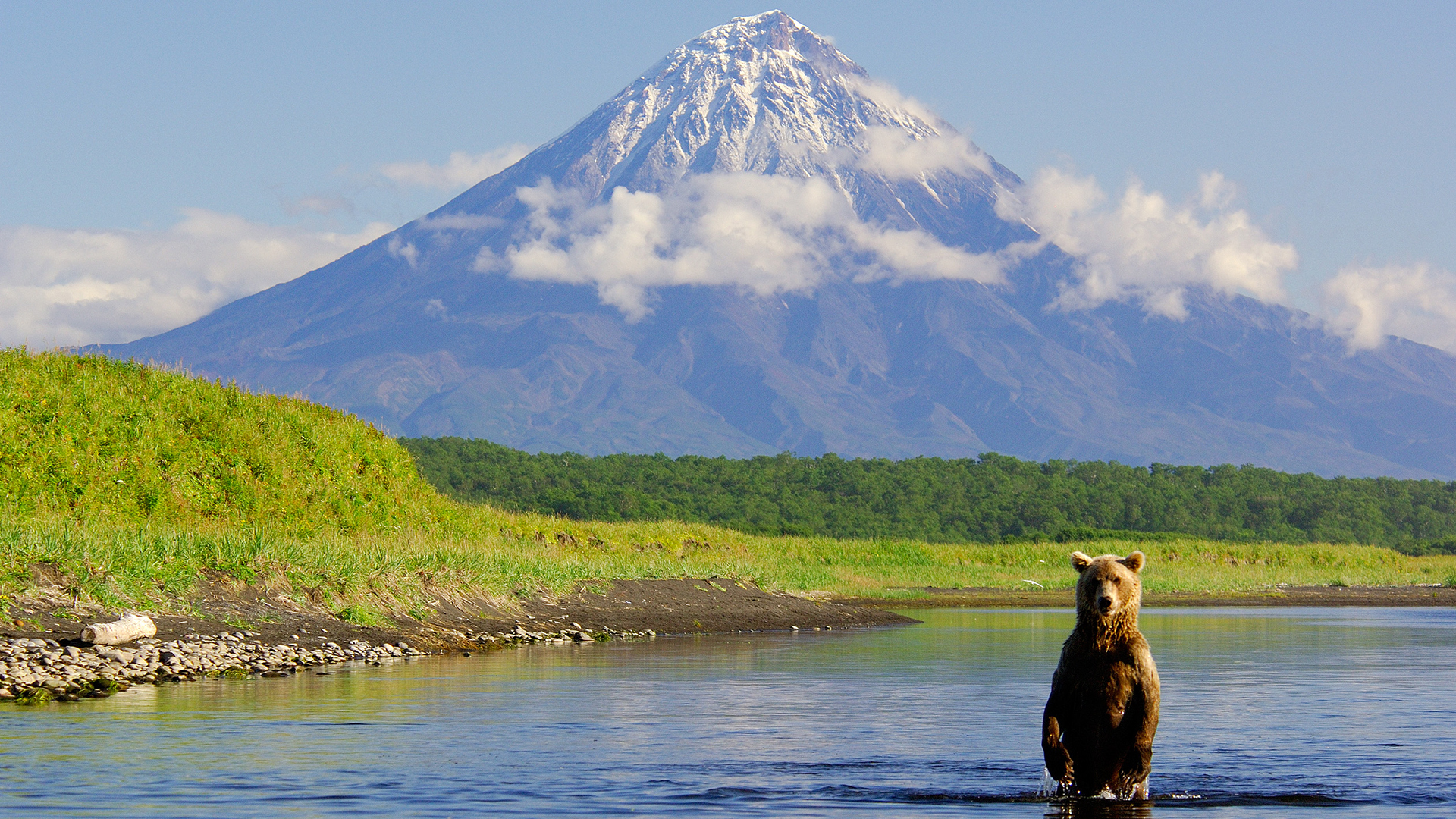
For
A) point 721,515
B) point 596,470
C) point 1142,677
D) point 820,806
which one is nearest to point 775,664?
point 820,806

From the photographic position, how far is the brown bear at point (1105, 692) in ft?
40.4

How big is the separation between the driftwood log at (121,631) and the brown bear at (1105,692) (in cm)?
1571

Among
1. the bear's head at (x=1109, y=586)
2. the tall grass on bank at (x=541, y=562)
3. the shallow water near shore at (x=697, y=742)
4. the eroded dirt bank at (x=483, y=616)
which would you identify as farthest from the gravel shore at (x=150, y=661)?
the bear's head at (x=1109, y=586)

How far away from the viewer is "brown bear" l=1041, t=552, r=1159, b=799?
40.4 ft

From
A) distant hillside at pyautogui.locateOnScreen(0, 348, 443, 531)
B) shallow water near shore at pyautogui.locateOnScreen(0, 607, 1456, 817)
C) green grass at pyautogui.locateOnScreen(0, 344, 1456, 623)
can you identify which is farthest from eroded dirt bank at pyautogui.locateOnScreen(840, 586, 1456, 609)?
shallow water near shore at pyautogui.locateOnScreen(0, 607, 1456, 817)

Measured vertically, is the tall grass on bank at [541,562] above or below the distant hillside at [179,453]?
below

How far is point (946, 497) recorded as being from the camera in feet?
467

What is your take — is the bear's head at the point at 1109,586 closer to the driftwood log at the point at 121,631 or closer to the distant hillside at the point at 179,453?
the driftwood log at the point at 121,631

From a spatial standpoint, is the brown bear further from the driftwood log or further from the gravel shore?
the driftwood log

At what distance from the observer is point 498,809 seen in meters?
13.6

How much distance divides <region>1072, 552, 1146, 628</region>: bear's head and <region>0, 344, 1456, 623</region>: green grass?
18.1m

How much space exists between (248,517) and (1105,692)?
31993 millimetres

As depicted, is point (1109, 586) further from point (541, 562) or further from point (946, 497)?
point (946, 497)

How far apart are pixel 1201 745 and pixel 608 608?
2203 centimetres
